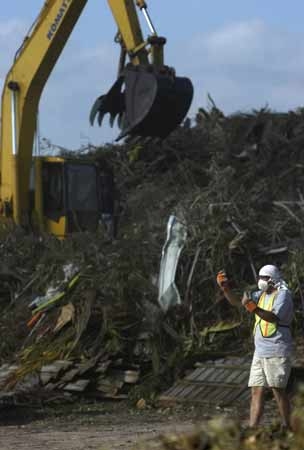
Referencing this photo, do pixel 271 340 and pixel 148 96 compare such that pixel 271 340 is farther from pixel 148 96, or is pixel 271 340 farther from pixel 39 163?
pixel 39 163

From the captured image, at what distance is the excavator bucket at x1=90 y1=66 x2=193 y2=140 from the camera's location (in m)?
16.8

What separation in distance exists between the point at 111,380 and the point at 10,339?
2368mm

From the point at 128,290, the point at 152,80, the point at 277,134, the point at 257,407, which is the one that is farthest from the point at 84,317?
the point at 277,134

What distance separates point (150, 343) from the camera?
14625 millimetres

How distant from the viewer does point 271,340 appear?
10758 mm

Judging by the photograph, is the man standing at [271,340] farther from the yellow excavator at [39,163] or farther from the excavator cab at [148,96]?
the yellow excavator at [39,163]

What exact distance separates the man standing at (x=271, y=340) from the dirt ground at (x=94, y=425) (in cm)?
44

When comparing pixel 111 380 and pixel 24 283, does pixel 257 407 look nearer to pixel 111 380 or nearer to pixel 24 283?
pixel 111 380

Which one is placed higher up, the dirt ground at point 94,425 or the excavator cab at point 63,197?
the excavator cab at point 63,197

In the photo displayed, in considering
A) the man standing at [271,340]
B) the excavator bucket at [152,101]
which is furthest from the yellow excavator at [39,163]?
the man standing at [271,340]

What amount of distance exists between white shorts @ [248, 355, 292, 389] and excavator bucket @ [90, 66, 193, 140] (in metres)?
6.72

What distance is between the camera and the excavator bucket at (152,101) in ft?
55.2

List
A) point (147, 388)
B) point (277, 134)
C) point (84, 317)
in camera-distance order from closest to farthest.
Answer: point (147, 388)
point (84, 317)
point (277, 134)

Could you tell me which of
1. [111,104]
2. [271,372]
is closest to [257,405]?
[271,372]
